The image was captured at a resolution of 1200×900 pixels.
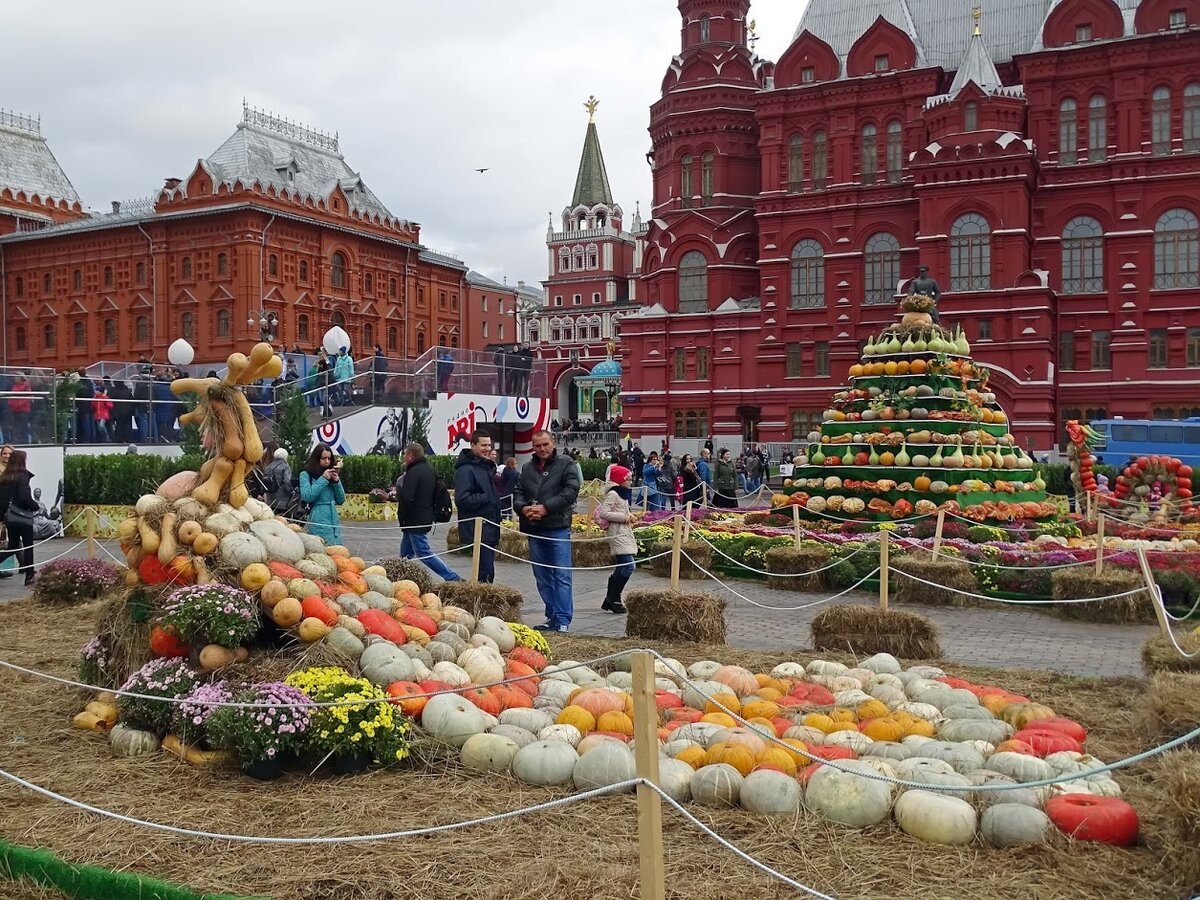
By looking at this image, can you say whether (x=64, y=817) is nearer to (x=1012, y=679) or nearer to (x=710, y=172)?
(x=1012, y=679)

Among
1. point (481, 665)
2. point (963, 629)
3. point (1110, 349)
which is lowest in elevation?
point (963, 629)

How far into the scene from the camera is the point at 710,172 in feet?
156

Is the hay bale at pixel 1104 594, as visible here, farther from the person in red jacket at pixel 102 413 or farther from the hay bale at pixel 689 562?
the person in red jacket at pixel 102 413

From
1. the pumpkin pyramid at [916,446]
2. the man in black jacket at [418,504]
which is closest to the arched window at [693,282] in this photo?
the pumpkin pyramid at [916,446]

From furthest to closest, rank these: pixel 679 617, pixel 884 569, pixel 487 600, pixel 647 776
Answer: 1. pixel 884 569
2. pixel 487 600
3. pixel 679 617
4. pixel 647 776

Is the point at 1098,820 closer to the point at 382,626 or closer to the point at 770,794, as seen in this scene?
the point at 770,794

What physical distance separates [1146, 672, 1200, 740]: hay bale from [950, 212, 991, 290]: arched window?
35878 mm

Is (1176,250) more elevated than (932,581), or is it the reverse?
(1176,250)

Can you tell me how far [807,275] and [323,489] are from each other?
115 ft

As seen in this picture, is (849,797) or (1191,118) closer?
(849,797)

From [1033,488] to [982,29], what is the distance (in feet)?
110

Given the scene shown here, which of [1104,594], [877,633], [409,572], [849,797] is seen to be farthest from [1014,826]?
[1104,594]

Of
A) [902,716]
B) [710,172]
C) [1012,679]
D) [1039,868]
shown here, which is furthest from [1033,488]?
[710,172]

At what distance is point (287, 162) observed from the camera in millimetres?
49906
